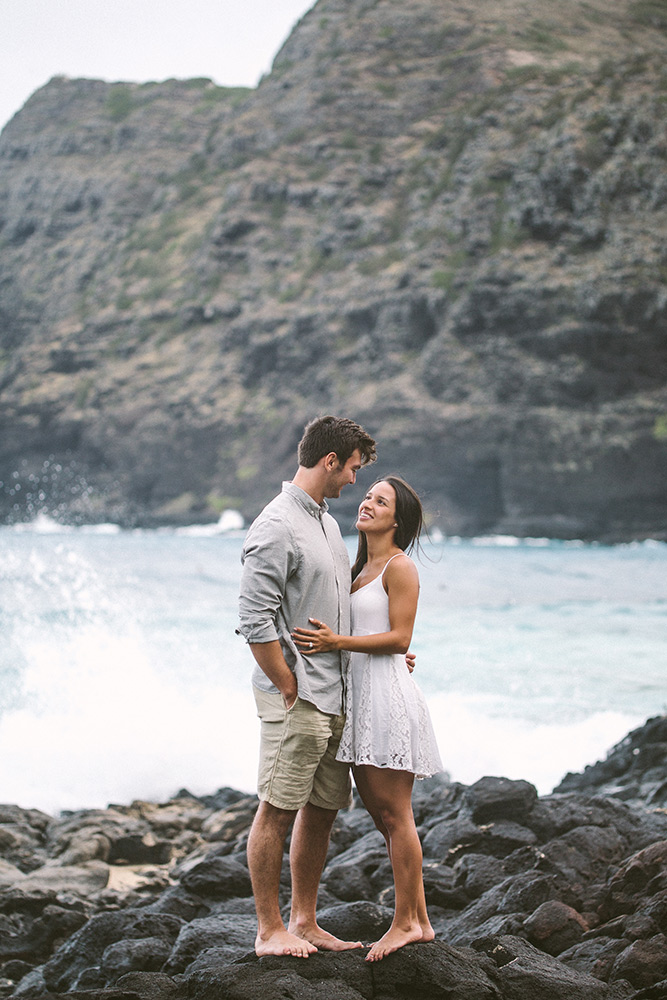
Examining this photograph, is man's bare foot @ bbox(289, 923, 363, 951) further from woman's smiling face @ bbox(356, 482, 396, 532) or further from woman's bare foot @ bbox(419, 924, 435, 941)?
woman's smiling face @ bbox(356, 482, 396, 532)

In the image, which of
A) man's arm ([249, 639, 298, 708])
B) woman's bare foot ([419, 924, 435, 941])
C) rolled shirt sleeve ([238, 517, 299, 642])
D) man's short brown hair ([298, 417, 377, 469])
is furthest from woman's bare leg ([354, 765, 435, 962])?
man's short brown hair ([298, 417, 377, 469])

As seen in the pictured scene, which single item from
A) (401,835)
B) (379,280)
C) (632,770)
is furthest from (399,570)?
(379,280)

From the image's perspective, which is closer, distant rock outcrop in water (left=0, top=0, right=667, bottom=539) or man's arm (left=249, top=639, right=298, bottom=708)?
man's arm (left=249, top=639, right=298, bottom=708)

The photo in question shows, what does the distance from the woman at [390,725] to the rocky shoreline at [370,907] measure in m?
0.22

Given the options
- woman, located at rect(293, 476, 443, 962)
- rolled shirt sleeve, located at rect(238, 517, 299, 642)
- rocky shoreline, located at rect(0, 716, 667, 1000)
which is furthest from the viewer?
woman, located at rect(293, 476, 443, 962)

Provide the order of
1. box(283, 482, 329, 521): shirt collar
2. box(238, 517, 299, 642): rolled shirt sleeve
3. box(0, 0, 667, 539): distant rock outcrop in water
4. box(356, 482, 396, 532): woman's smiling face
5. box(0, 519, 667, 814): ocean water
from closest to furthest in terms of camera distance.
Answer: box(238, 517, 299, 642): rolled shirt sleeve < box(283, 482, 329, 521): shirt collar < box(356, 482, 396, 532): woman's smiling face < box(0, 519, 667, 814): ocean water < box(0, 0, 667, 539): distant rock outcrop in water

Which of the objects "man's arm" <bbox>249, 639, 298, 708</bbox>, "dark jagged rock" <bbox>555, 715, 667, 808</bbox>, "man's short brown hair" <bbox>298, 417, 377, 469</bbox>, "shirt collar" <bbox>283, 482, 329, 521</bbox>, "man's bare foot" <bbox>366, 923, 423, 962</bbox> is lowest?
"dark jagged rock" <bbox>555, 715, 667, 808</bbox>

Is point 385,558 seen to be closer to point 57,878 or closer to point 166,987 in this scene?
point 166,987

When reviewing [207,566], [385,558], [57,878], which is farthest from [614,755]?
[207,566]

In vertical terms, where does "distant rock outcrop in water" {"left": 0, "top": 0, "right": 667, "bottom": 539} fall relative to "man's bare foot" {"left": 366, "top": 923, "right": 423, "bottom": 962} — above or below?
above

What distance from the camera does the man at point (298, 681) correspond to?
3451mm

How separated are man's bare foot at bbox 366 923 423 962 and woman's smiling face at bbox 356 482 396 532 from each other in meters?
1.63

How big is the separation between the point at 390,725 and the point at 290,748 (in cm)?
41

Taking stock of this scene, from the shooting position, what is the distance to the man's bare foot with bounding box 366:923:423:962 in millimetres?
3391
